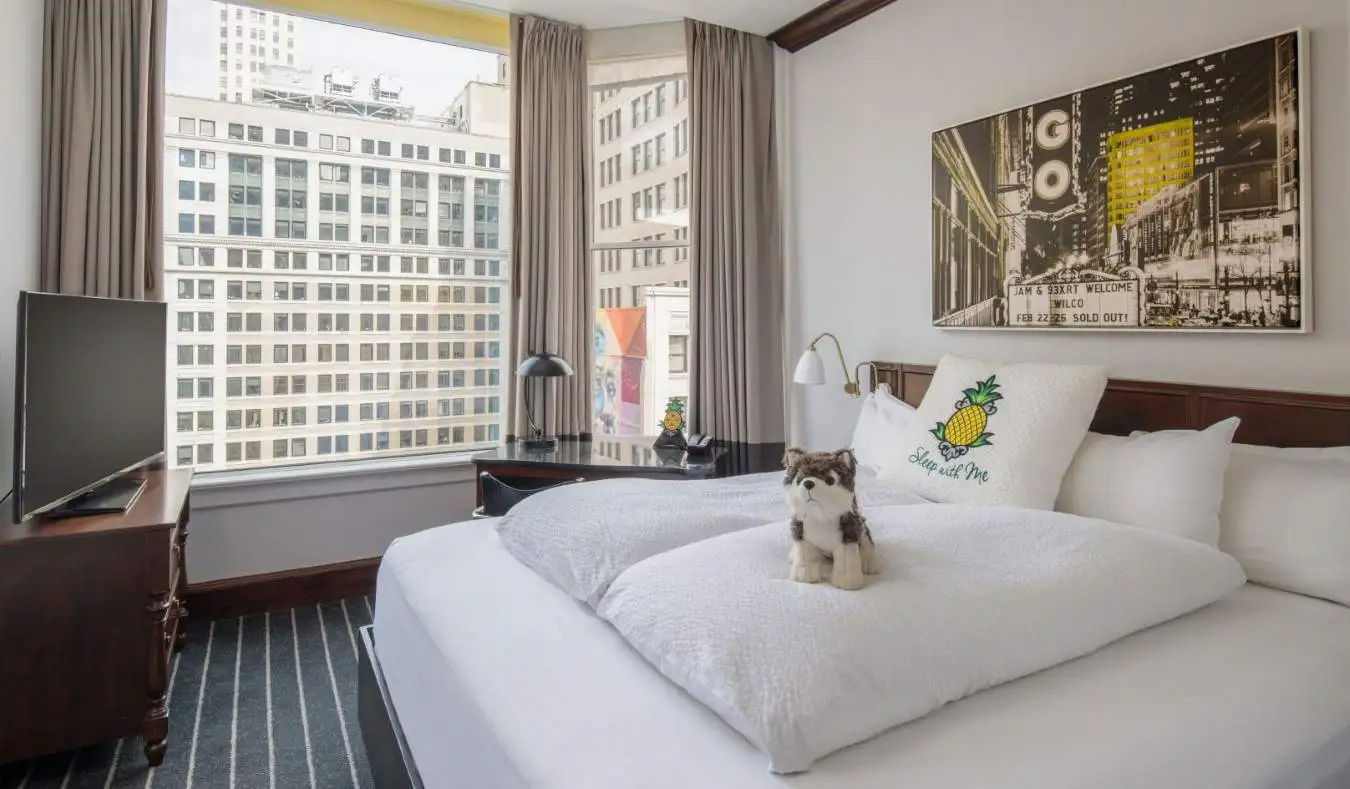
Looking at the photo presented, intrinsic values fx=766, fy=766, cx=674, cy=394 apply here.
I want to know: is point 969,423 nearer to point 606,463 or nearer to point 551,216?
point 606,463

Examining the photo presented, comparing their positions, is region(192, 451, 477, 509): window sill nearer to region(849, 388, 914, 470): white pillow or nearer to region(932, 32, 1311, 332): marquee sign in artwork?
region(849, 388, 914, 470): white pillow

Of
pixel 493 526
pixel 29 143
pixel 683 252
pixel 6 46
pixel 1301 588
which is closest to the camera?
pixel 1301 588

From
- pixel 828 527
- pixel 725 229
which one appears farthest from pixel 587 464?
pixel 828 527

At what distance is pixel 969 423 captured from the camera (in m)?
2.13

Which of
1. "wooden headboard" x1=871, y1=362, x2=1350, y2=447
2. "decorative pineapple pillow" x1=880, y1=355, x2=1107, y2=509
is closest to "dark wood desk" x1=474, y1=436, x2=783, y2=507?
"decorative pineapple pillow" x1=880, y1=355, x2=1107, y2=509

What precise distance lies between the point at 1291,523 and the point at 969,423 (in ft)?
2.38

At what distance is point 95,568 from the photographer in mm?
2057

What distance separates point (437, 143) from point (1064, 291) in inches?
113

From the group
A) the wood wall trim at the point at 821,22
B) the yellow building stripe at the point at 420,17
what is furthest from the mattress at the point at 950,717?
the yellow building stripe at the point at 420,17

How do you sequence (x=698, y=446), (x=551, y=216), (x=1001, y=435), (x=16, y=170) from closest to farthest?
(x=1001, y=435)
(x=16, y=170)
(x=698, y=446)
(x=551, y=216)

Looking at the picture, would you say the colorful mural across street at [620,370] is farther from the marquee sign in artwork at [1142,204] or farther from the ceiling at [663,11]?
the marquee sign in artwork at [1142,204]

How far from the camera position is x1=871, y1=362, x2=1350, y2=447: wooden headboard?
6.14 ft

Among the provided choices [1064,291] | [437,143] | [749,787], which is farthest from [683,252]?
[749,787]

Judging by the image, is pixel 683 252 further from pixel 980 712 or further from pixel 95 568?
pixel 980 712
